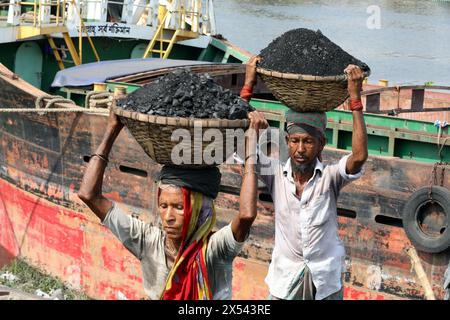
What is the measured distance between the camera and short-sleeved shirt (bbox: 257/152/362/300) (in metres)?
4.10

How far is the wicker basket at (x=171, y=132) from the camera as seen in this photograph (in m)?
3.24

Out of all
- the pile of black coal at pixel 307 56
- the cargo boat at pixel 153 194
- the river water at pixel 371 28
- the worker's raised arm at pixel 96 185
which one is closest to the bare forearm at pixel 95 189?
the worker's raised arm at pixel 96 185

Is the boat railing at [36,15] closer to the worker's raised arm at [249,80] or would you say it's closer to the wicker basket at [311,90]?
the worker's raised arm at [249,80]

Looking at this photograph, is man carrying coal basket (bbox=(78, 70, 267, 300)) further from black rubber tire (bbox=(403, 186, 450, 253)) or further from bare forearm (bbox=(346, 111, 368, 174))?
black rubber tire (bbox=(403, 186, 450, 253))

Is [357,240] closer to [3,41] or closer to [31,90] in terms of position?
[31,90]

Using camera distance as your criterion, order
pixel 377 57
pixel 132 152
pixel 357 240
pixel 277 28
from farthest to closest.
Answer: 1. pixel 277 28
2. pixel 377 57
3. pixel 132 152
4. pixel 357 240

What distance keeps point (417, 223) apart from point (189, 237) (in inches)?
168

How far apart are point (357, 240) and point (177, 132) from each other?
4.45m

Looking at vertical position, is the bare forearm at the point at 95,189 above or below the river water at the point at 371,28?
above

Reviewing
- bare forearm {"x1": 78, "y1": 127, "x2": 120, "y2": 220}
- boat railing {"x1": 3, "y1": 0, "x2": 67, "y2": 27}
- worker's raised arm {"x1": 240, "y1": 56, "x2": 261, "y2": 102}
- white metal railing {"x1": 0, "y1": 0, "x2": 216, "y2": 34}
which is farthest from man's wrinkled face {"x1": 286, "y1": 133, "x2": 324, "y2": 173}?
white metal railing {"x1": 0, "y1": 0, "x2": 216, "y2": 34}

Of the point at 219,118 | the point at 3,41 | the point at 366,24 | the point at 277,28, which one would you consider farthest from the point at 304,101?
the point at 366,24

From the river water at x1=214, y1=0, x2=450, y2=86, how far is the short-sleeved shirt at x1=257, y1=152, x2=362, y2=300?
675 inches

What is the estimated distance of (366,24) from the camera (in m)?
29.5

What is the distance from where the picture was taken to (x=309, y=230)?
4098 millimetres
